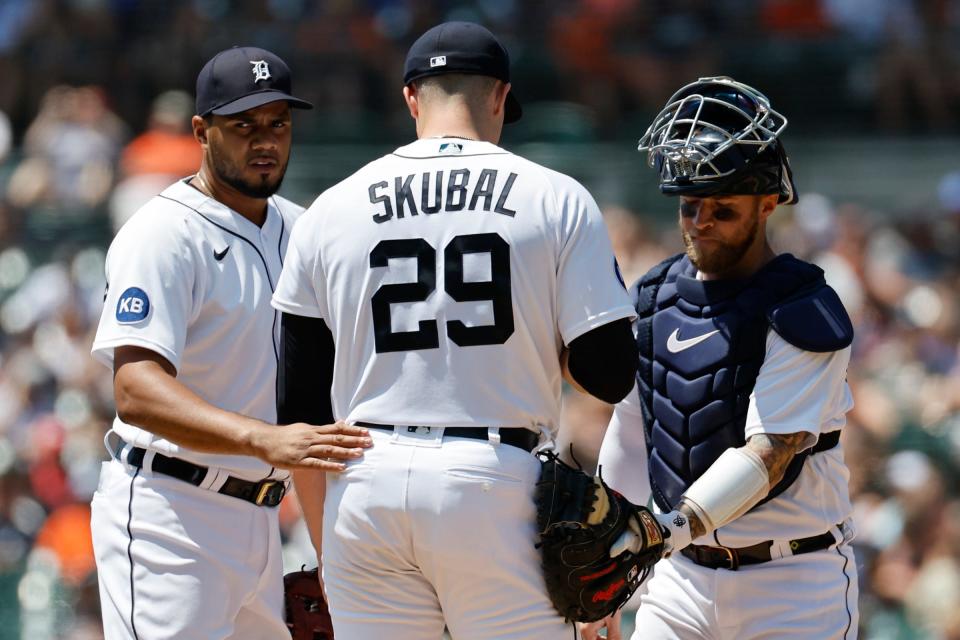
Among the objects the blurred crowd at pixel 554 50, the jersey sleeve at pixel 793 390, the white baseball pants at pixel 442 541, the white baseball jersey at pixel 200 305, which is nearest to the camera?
the white baseball pants at pixel 442 541

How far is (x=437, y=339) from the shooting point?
336 centimetres

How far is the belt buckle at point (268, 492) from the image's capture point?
4414 mm

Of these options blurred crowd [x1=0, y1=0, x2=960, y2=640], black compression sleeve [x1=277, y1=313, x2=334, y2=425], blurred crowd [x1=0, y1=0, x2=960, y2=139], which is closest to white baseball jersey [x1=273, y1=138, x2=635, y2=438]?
black compression sleeve [x1=277, y1=313, x2=334, y2=425]

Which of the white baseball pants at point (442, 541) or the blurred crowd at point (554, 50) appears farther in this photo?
the blurred crowd at point (554, 50)

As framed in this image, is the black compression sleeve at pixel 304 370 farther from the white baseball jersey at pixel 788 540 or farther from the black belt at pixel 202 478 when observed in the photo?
the white baseball jersey at pixel 788 540

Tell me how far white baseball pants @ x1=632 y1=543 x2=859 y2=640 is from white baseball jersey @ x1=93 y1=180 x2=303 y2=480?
1.35 m

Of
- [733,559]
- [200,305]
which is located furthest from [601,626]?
[200,305]

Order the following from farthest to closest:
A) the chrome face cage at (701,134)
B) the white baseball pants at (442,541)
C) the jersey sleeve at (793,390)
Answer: the chrome face cage at (701,134) < the jersey sleeve at (793,390) < the white baseball pants at (442,541)

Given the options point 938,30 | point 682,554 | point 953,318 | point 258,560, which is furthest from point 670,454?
point 938,30

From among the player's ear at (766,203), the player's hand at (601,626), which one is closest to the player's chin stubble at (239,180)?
the player's ear at (766,203)

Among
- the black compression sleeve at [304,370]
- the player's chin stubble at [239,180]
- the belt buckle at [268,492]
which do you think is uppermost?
the player's chin stubble at [239,180]

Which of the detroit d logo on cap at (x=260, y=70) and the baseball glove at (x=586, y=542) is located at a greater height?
the detroit d logo on cap at (x=260, y=70)

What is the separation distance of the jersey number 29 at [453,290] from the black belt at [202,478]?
117 cm

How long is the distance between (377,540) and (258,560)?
112cm
